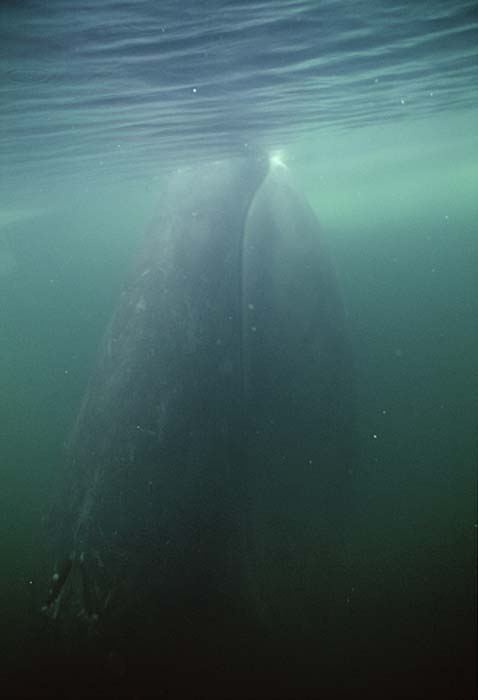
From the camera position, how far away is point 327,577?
6.68 meters

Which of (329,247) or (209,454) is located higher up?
(329,247)

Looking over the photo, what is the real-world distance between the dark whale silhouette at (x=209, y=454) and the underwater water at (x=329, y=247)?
0.60m

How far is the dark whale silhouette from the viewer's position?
4.71m

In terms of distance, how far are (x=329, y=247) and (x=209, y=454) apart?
5.51 metres

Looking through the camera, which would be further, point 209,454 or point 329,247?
point 329,247

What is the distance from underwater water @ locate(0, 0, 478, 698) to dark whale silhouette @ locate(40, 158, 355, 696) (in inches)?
23.6

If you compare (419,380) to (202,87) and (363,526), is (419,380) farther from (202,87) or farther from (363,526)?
(202,87)

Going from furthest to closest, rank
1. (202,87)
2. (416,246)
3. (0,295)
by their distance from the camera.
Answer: (0,295), (416,246), (202,87)

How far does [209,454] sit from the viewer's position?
18.5ft

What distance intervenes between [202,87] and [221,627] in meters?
8.10

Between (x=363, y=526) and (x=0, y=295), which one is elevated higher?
(x=0, y=295)

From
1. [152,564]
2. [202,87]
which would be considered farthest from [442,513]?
[202,87]

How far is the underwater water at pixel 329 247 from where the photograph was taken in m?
5.72

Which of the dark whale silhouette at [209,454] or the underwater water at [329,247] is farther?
the underwater water at [329,247]
